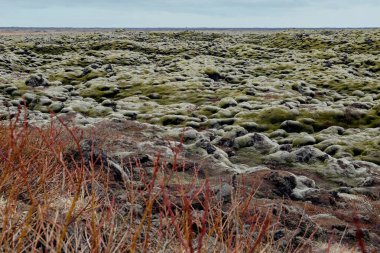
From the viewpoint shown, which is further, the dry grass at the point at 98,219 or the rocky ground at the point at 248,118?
the rocky ground at the point at 248,118

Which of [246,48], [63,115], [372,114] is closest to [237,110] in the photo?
[372,114]

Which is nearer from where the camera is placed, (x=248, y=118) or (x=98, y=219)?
(x=98, y=219)

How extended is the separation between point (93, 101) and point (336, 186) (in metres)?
13.4

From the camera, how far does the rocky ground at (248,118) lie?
9289mm

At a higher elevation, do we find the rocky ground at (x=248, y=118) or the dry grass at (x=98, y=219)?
the dry grass at (x=98, y=219)

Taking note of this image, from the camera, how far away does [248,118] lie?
16.7 metres

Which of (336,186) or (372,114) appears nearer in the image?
(336,186)

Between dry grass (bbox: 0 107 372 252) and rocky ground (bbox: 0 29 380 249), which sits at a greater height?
dry grass (bbox: 0 107 372 252)

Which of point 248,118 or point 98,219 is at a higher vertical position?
point 98,219

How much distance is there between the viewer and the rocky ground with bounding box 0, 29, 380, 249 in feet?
30.5

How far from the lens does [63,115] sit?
16391 millimetres

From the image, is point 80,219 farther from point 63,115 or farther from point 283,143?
point 63,115

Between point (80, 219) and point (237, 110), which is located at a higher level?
point (80, 219)

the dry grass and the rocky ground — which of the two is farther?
the rocky ground
